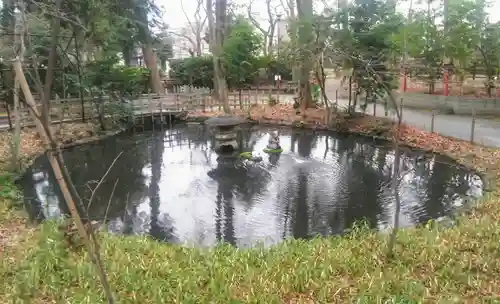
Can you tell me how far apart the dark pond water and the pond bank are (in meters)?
0.98

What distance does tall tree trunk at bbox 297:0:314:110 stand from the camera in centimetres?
1572

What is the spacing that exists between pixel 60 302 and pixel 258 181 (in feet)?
21.9

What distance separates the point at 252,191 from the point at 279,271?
195 inches

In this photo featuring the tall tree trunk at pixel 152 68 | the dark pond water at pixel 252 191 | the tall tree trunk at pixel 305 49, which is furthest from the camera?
the tall tree trunk at pixel 152 68

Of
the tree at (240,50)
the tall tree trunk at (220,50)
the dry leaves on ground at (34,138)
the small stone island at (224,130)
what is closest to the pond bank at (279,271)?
the dry leaves on ground at (34,138)

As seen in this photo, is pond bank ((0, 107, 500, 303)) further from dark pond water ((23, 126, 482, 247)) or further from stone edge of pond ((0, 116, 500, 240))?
stone edge of pond ((0, 116, 500, 240))

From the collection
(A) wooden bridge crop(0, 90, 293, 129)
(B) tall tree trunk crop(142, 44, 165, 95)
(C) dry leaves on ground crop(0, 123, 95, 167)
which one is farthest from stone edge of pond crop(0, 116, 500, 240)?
(B) tall tree trunk crop(142, 44, 165, 95)

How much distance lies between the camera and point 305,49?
1529 centimetres

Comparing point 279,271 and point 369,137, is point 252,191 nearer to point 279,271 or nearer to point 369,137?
point 279,271

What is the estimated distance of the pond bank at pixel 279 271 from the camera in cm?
443

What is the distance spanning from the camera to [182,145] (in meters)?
15.5

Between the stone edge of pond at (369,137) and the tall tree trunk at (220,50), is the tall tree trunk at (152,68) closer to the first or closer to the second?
the tall tree trunk at (220,50)

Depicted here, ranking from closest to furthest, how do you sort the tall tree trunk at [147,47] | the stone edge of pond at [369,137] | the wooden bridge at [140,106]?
the stone edge of pond at [369,137] → the wooden bridge at [140,106] → the tall tree trunk at [147,47]

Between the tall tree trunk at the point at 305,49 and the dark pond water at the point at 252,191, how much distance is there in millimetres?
3384
